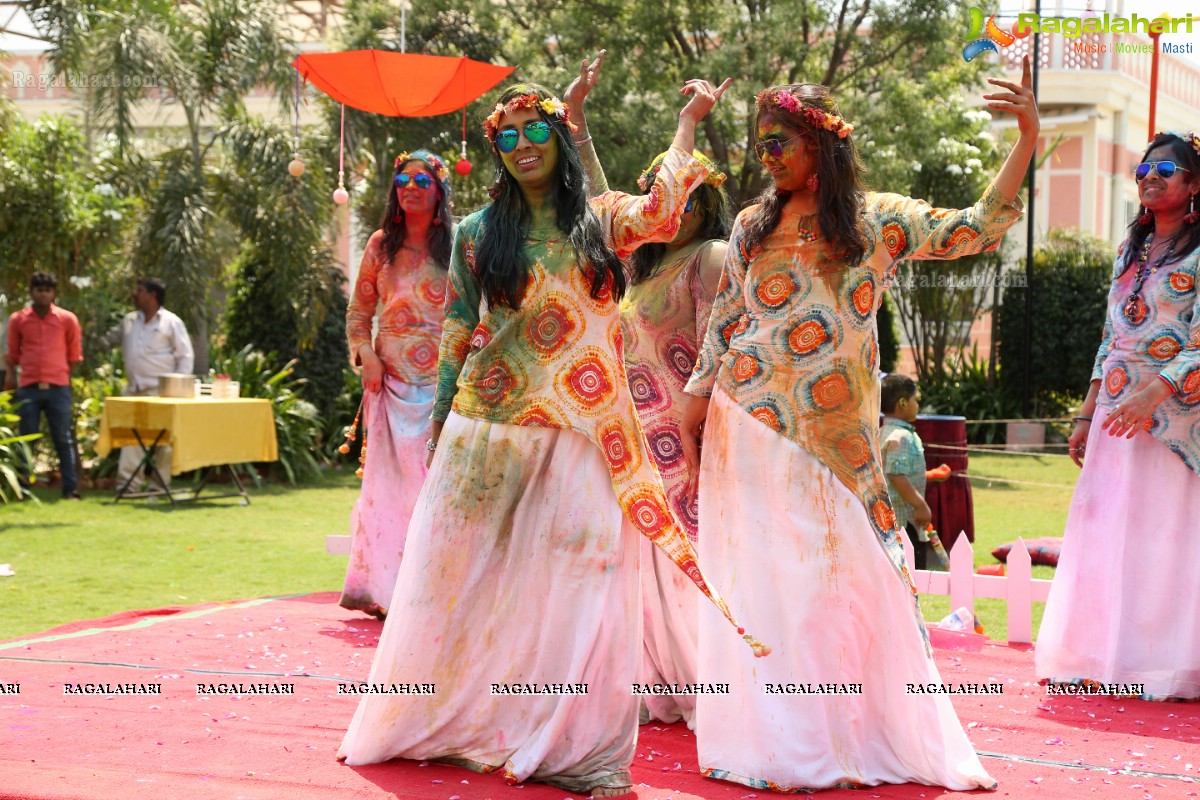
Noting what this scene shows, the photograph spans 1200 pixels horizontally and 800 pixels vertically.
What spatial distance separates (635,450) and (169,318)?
9.61m

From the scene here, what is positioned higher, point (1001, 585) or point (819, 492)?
point (819, 492)

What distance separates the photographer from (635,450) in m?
3.99

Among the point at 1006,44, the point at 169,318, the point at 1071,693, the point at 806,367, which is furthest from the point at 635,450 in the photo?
the point at 169,318

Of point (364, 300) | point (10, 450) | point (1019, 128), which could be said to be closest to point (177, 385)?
point (10, 450)

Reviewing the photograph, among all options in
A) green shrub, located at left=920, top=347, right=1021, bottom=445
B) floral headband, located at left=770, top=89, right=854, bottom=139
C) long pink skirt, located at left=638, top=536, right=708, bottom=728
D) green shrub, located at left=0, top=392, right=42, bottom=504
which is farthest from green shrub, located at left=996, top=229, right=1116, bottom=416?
floral headband, located at left=770, top=89, right=854, bottom=139

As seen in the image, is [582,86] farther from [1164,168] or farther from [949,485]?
[949,485]

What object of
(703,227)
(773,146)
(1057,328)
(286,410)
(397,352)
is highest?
(773,146)

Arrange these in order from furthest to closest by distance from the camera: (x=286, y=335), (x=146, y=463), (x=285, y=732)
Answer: (x=286, y=335) → (x=146, y=463) → (x=285, y=732)

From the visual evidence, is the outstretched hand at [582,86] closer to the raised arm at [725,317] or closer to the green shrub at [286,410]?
the raised arm at [725,317]

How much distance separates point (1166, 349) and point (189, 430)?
8286 mm

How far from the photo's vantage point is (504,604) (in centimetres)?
397

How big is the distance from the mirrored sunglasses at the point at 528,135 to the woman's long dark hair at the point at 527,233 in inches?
1.8

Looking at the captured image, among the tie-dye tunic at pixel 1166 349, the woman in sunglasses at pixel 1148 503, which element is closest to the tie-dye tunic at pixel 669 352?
the woman in sunglasses at pixel 1148 503

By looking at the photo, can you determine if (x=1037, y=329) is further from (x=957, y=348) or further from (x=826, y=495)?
(x=826, y=495)
